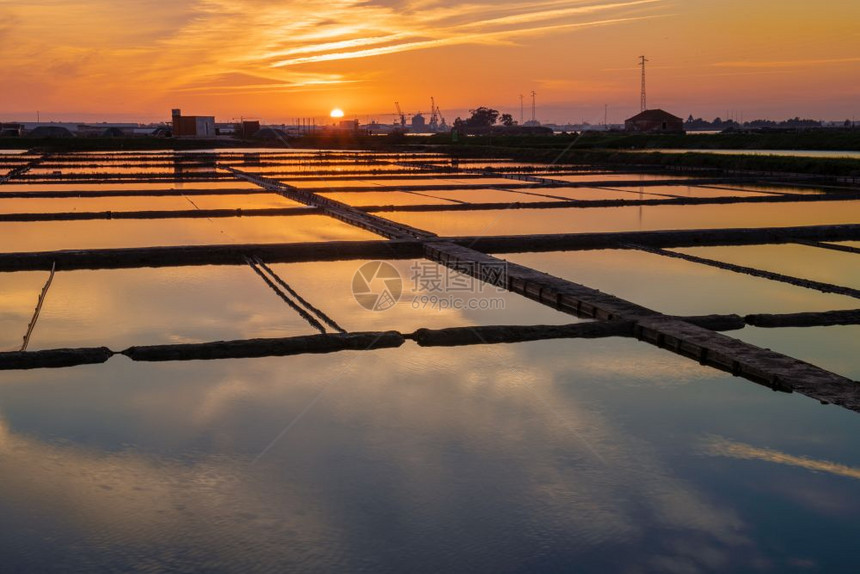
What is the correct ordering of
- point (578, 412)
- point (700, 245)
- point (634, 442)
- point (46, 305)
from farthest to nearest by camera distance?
1. point (700, 245)
2. point (46, 305)
3. point (578, 412)
4. point (634, 442)

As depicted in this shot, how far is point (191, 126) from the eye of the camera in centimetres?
7138

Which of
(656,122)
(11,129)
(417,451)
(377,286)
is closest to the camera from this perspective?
(417,451)

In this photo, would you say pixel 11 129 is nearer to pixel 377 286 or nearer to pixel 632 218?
pixel 632 218

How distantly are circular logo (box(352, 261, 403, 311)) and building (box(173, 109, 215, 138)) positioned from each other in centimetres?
6422

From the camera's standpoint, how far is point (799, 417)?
487cm

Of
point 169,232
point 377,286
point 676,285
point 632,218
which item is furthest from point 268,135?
point 676,285

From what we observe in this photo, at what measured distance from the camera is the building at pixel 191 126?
71062mm

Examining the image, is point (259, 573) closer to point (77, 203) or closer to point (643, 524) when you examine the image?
point (643, 524)

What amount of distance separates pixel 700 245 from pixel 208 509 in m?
8.40

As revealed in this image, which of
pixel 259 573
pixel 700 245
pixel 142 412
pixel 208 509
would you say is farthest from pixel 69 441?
pixel 700 245

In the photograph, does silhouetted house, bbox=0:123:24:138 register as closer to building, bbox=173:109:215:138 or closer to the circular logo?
building, bbox=173:109:215:138

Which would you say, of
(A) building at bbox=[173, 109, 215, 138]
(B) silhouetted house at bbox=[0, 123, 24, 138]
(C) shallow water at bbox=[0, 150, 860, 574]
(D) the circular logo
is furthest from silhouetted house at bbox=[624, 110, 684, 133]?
(C) shallow water at bbox=[0, 150, 860, 574]

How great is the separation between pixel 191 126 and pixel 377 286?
66339 mm

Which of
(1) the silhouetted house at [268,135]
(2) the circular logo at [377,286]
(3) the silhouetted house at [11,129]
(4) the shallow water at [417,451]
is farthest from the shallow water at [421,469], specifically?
(3) the silhouetted house at [11,129]
